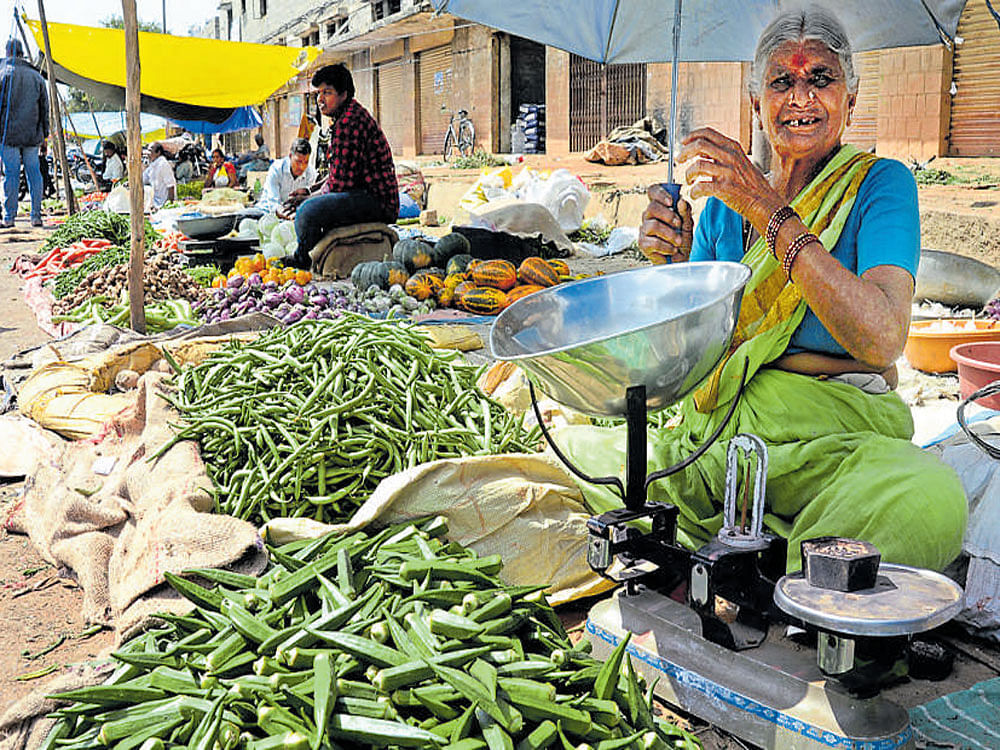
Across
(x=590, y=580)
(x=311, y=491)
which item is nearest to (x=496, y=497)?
(x=590, y=580)

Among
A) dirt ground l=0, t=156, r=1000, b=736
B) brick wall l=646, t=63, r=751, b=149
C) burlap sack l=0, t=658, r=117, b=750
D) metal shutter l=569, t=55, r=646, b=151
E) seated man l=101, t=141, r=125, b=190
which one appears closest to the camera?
burlap sack l=0, t=658, r=117, b=750

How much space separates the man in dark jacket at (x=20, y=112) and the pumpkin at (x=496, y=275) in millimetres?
9972

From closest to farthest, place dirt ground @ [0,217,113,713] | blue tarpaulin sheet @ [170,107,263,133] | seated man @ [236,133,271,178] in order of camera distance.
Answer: dirt ground @ [0,217,113,713]
blue tarpaulin sheet @ [170,107,263,133]
seated man @ [236,133,271,178]

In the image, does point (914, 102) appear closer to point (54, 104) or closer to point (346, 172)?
point (346, 172)

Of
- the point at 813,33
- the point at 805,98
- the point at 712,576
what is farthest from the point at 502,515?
the point at 813,33

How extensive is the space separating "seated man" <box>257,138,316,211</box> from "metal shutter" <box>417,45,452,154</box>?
849 cm

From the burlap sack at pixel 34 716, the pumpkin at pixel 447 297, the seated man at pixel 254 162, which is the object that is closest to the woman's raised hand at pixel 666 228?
the burlap sack at pixel 34 716

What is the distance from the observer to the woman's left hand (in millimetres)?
2184

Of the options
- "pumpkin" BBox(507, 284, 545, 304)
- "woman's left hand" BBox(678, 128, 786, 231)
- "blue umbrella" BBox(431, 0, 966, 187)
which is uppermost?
"blue umbrella" BBox(431, 0, 966, 187)

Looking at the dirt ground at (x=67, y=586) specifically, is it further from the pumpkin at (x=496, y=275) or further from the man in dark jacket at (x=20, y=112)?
the man in dark jacket at (x=20, y=112)

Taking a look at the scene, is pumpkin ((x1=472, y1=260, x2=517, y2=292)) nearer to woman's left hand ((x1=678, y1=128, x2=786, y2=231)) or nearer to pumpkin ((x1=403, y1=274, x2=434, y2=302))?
pumpkin ((x1=403, y1=274, x2=434, y2=302))

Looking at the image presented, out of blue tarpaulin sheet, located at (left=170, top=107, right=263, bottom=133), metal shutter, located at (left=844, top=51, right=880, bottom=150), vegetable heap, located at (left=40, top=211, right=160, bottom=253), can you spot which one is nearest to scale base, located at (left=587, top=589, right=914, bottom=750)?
vegetable heap, located at (left=40, top=211, right=160, bottom=253)

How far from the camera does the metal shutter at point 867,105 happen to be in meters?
9.30

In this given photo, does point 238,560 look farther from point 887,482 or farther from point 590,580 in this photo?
point 887,482
